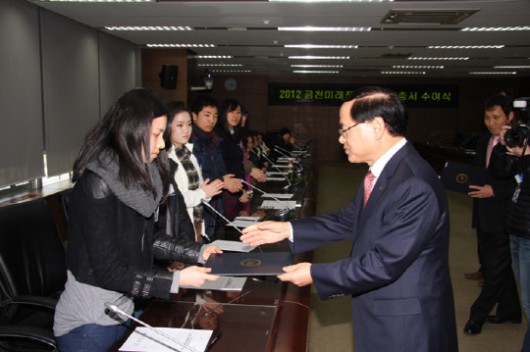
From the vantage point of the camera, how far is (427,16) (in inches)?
216

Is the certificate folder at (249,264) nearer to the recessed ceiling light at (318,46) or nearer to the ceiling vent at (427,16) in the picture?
the ceiling vent at (427,16)

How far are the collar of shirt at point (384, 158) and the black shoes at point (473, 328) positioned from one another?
86.9 inches

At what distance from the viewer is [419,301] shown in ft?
4.99

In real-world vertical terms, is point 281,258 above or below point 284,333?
above

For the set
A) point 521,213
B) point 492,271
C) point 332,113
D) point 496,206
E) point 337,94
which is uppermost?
point 337,94

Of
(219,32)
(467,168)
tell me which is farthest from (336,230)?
(219,32)

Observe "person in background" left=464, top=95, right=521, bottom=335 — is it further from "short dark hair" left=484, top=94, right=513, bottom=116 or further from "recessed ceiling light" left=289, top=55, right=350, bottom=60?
"recessed ceiling light" left=289, top=55, right=350, bottom=60

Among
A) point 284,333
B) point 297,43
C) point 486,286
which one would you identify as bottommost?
point 486,286

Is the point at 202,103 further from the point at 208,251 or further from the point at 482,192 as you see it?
the point at 482,192

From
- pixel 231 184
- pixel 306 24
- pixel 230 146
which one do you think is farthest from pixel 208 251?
pixel 306 24

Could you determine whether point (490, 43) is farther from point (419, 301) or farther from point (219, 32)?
point (419, 301)

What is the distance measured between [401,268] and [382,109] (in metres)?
0.50

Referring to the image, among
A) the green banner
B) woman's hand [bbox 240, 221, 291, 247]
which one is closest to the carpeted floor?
woman's hand [bbox 240, 221, 291, 247]

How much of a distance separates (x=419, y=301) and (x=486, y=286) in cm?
202
